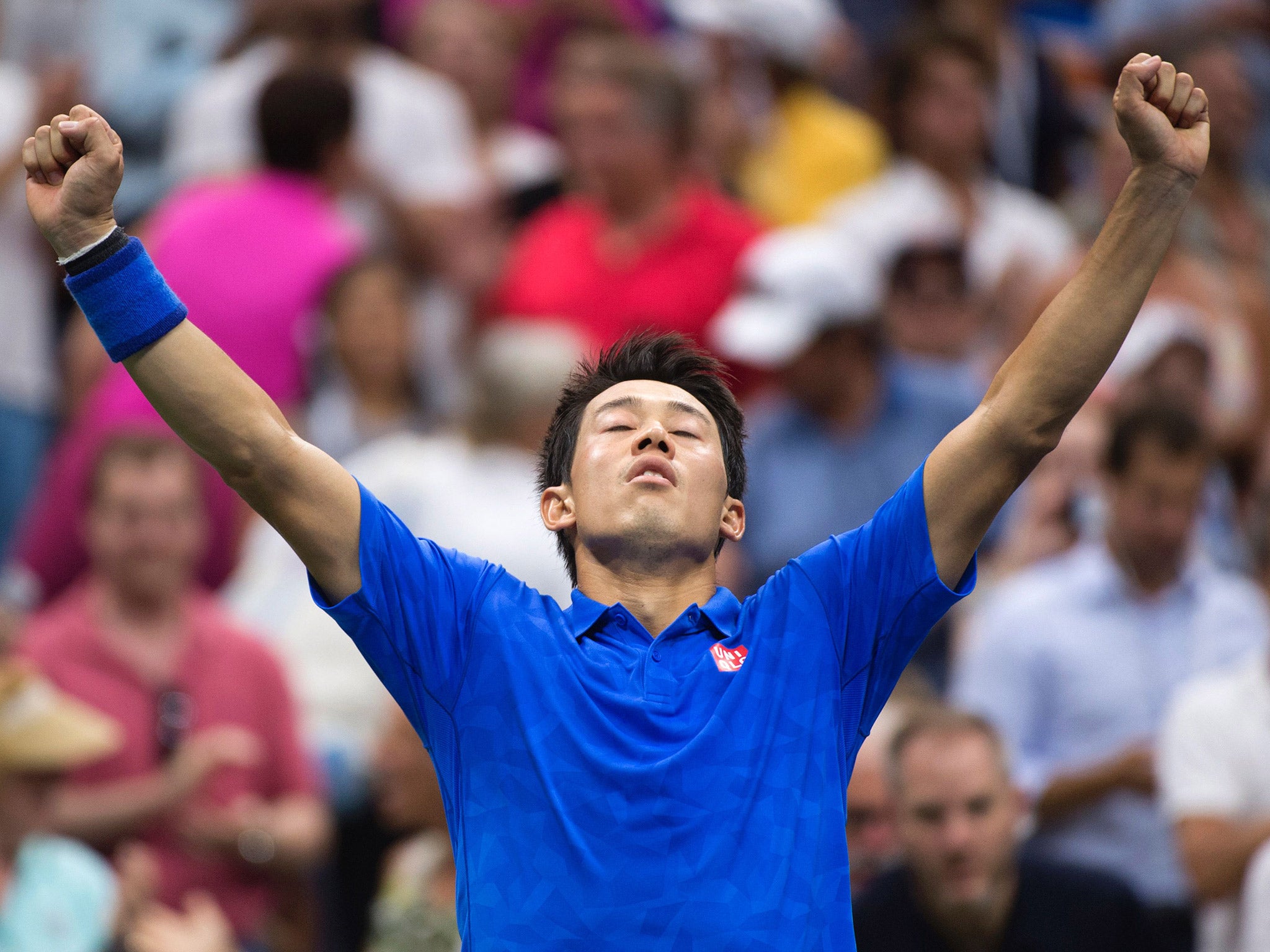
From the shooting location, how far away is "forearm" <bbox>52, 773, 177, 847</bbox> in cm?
539

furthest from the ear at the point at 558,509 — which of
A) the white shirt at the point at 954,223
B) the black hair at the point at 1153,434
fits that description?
the white shirt at the point at 954,223

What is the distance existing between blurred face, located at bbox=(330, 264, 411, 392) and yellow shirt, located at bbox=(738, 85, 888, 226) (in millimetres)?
2625

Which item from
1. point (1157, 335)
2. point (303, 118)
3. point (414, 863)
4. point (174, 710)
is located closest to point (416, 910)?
point (414, 863)

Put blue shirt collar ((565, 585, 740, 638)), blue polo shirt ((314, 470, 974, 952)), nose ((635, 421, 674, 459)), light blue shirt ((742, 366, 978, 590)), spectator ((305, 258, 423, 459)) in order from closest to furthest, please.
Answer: blue polo shirt ((314, 470, 974, 952)) < blue shirt collar ((565, 585, 740, 638)) < nose ((635, 421, 674, 459)) < light blue shirt ((742, 366, 978, 590)) < spectator ((305, 258, 423, 459))

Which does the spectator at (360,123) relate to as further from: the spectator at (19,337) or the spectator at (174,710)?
the spectator at (174,710)

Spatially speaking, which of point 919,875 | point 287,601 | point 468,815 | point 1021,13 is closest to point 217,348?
point 468,815

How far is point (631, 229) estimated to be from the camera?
7.62 metres

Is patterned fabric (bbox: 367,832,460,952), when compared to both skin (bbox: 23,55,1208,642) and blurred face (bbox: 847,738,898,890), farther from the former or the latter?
skin (bbox: 23,55,1208,642)

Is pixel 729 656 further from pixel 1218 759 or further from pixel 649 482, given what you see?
pixel 1218 759

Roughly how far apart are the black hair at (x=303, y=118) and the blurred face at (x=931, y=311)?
215 centimetres

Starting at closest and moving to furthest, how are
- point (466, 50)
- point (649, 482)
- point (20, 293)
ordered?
point (649, 482), point (20, 293), point (466, 50)

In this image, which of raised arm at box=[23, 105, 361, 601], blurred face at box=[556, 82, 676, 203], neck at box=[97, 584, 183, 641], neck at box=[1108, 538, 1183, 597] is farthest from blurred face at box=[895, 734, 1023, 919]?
blurred face at box=[556, 82, 676, 203]

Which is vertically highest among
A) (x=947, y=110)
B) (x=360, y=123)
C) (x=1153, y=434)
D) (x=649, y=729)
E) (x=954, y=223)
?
(x=947, y=110)

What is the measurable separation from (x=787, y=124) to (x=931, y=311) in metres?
1.99
